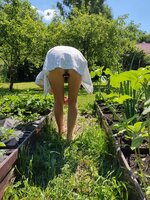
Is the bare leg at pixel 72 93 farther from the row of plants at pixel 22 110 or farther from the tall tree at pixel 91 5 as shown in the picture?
the tall tree at pixel 91 5

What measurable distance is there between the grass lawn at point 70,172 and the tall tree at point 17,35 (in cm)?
1257

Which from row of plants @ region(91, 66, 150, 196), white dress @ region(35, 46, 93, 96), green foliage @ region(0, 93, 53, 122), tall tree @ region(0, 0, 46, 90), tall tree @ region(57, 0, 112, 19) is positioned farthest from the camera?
tall tree @ region(57, 0, 112, 19)

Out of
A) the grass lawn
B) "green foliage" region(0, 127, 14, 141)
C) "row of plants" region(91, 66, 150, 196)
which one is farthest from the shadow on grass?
"row of plants" region(91, 66, 150, 196)

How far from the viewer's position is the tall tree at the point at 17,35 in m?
16.3

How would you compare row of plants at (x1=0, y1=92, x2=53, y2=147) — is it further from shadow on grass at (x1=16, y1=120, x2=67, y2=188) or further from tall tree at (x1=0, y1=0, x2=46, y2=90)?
tall tree at (x1=0, y1=0, x2=46, y2=90)

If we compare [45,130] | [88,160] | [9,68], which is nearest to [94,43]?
[9,68]

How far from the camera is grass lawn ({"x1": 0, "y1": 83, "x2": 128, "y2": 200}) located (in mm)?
2711

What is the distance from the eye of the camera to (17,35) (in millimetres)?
16188

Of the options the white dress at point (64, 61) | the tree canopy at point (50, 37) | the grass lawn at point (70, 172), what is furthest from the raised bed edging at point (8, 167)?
the tree canopy at point (50, 37)

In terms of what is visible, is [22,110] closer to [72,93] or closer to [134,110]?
[72,93]

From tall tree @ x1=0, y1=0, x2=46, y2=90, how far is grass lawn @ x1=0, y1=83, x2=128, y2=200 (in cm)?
1257

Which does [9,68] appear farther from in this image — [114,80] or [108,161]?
[114,80]

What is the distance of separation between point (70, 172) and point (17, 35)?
13590 mm

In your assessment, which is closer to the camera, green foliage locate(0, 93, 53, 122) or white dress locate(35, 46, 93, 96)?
white dress locate(35, 46, 93, 96)
